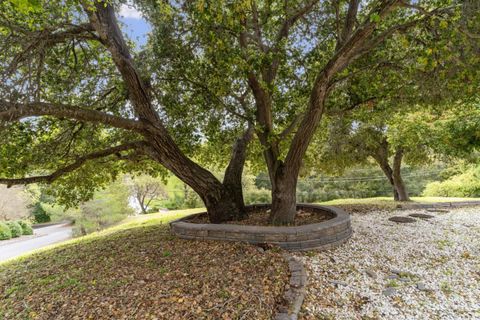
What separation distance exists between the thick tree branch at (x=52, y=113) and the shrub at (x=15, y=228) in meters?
19.3

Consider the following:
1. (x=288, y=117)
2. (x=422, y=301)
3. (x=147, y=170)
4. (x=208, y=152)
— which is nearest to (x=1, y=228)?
(x=147, y=170)

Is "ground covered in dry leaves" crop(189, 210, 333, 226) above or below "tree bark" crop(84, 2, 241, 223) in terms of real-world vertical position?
below

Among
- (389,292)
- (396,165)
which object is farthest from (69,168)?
(396,165)

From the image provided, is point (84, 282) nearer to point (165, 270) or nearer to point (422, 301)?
point (165, 270)

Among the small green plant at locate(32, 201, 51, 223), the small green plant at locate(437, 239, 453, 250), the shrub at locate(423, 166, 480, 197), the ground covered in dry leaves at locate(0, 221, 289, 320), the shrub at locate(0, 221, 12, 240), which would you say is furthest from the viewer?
the small green plant at locate(32, 201, 51, 223)

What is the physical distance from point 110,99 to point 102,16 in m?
1.69

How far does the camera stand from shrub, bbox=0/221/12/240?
16.5 metres

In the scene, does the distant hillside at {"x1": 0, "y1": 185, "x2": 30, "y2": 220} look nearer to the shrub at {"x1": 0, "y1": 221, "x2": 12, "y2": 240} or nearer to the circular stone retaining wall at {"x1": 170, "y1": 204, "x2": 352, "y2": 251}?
the shrub at {"x1": 0, "y1": 221, "x2": 12, "y2": 240}

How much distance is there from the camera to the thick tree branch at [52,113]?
2898mm

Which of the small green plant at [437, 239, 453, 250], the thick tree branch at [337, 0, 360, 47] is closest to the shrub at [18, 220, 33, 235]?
the thick tree branch at [337, 0, 360, 47]

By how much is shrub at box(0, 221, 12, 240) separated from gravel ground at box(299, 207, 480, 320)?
814 inches

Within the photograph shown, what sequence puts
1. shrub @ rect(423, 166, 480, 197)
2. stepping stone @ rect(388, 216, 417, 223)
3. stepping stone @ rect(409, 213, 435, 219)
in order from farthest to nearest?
1. shrub @ rect(423, 166, 480, 197)
2. stepping stone @ rect(409, 213, 435, 219)
3. stepping stone @ rect(388, 216, 417, 223)

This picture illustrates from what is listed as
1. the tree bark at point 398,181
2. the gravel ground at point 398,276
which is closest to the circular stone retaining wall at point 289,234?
the gravel ground at point 398,276

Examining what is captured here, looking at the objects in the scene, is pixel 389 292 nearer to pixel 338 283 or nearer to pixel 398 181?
pixel 338 283
